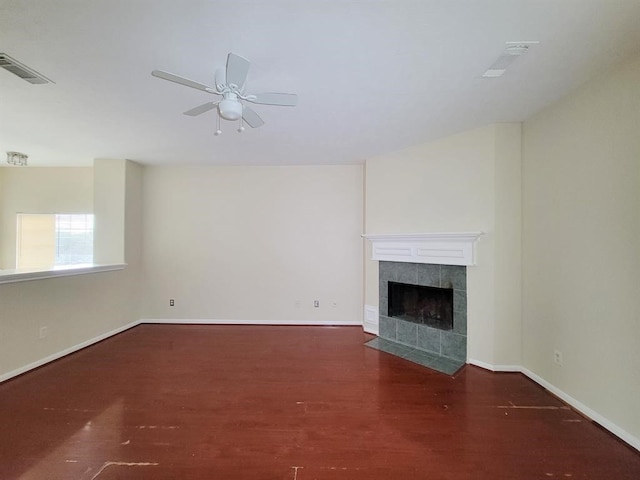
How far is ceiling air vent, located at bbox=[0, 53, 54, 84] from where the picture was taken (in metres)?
1.74

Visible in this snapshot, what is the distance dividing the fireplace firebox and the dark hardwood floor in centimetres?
63

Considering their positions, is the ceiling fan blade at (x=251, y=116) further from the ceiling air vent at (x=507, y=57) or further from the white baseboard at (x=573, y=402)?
the white baseboard at (x=573, y=402)

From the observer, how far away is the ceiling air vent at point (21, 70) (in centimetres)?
Result: 174

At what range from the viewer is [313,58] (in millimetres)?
1736

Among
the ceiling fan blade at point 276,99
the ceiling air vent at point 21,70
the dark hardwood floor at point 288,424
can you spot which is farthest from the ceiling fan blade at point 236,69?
the dark hardwood floor at point 288,424

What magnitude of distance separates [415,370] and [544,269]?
5.24ft

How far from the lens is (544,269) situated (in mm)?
2434

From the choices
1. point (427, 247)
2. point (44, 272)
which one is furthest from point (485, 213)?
point (44, 272)

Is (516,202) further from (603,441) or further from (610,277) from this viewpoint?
(603,441)

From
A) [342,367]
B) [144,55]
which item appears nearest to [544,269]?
[342,367]

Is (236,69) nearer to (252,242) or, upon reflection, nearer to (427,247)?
(427,247)

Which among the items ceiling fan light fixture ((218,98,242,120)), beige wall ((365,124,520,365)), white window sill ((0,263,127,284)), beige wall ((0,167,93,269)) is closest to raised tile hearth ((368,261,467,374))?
beige wall ((365,124,520,365))

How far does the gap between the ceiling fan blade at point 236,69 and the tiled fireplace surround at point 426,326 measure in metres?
2.81

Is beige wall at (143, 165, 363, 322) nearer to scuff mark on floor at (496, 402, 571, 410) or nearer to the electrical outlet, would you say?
scuff mark on floor at (496, 402, 571, 410)
